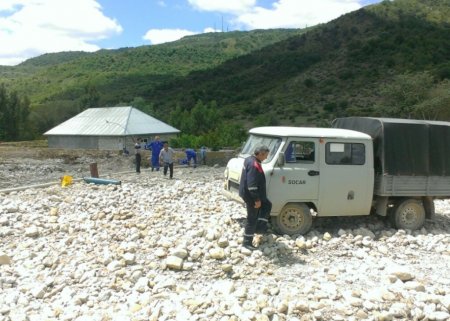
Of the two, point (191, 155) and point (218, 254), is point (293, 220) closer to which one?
point (218, 254)

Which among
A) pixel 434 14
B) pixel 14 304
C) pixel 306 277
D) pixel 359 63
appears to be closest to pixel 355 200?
pixel 306 277

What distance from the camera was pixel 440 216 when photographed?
37.2 ft

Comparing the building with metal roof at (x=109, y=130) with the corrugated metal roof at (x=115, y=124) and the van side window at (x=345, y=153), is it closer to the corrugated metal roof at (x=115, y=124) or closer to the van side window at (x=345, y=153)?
the corrugated metal roof at (x=115, y=124)

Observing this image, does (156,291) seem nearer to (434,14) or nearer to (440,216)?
(440,216)

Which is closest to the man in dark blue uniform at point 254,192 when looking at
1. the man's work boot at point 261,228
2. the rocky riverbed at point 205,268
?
the man's work boot at point 261,228

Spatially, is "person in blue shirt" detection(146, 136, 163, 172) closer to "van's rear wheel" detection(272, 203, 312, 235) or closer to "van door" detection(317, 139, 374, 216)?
"van's rear wheel" detection(272, 203, 312, 235)

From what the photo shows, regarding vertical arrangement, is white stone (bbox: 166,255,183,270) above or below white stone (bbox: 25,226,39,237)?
below

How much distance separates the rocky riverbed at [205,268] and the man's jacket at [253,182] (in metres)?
0.99

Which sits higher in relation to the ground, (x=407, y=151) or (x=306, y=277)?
(x=407, y=151)

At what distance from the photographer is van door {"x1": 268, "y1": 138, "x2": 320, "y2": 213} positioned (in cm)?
877

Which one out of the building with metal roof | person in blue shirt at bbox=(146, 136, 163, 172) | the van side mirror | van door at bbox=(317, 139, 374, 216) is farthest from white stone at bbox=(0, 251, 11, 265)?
the building with metal roof

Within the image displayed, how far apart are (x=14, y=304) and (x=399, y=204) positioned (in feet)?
25.0

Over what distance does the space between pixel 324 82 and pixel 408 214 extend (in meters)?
66.7

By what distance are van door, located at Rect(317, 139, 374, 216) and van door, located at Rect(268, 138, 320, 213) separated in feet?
0.58
